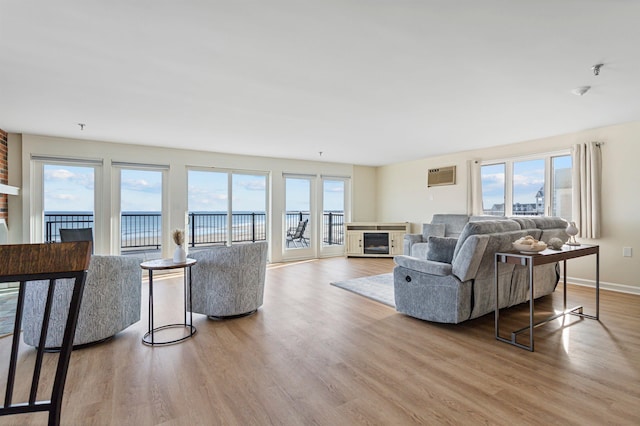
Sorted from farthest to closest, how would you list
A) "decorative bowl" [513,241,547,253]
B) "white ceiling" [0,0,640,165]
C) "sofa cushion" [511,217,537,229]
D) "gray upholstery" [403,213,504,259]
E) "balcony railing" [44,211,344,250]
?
"gray upholstery" [403,213,504,259] → "balcony railing" [44,211,344,250] → "sofa cushion" [511,217,537,229] → "decorative bowl" [513,241,547,253] → "white ceiling" [0,0,640,165]

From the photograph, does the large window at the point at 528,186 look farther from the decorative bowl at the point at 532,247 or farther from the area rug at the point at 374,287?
the decorative bowl at the point at 532,247

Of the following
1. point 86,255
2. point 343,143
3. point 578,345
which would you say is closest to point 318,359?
point 86,255

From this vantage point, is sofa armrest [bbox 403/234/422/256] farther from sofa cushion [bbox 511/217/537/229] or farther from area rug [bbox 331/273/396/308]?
sofa cushion [bbox 511/217/537/229]

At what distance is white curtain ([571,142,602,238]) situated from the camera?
14.6 ft

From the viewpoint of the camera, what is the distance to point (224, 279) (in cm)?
322

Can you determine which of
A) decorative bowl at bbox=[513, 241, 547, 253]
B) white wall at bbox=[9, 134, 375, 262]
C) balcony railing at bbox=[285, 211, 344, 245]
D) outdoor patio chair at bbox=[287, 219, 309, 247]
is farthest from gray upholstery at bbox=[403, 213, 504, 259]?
decorative bowl at bbox=[513, 241, 547, 253]

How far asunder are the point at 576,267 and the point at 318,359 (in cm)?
455

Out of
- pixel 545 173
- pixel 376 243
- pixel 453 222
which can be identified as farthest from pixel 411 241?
pixel 545 173

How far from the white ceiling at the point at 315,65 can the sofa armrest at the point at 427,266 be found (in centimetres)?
168

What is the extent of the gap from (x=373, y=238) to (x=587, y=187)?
4000 mm

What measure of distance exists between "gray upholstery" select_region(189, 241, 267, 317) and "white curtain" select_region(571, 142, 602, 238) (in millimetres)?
4607

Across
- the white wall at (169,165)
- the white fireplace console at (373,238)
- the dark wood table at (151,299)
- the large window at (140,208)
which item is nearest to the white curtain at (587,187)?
the white fireplace console at (373,238)

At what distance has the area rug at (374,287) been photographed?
400cm

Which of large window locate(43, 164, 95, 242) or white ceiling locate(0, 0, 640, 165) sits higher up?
white ceiling locate(0, 0, 640, 165)
